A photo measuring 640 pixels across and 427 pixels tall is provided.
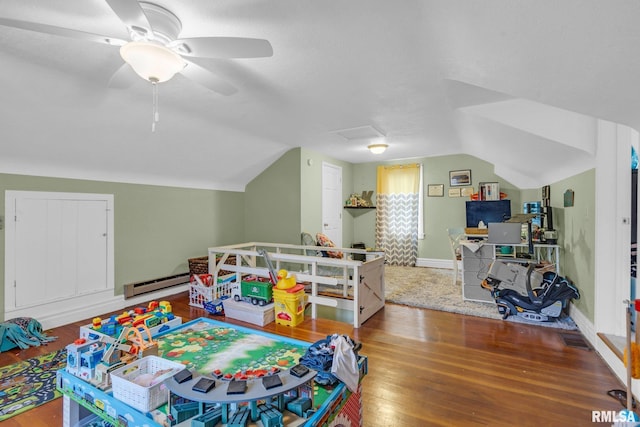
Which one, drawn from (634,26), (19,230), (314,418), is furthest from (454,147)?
(19,230)

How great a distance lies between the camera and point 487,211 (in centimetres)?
523

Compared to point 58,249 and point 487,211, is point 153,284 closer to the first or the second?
point 58,249

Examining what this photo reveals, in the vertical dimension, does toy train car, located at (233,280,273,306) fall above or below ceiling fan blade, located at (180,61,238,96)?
below

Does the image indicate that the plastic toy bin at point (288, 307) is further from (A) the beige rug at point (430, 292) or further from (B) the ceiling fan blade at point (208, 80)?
(B) the ceiling fan blade at point (208, 80)

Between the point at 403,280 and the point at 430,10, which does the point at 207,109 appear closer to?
the point at 430,10

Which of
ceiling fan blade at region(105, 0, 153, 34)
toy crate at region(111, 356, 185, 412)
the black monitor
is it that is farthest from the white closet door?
the black monitor

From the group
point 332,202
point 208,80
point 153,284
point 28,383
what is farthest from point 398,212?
point 28,383

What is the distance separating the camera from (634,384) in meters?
1.92

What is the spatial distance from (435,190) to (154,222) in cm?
519

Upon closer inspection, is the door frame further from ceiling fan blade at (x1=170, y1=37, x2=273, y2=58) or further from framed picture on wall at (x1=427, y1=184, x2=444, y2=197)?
framed picture on wall at (x1=427, y1=184, x2=444, y2=197)

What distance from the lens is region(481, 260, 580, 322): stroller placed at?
121 inches

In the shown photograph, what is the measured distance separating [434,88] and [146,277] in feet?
13.8

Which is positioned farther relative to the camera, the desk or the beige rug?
the desk

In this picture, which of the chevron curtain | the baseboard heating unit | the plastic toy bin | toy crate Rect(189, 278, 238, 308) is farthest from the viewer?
the chevron curtain
